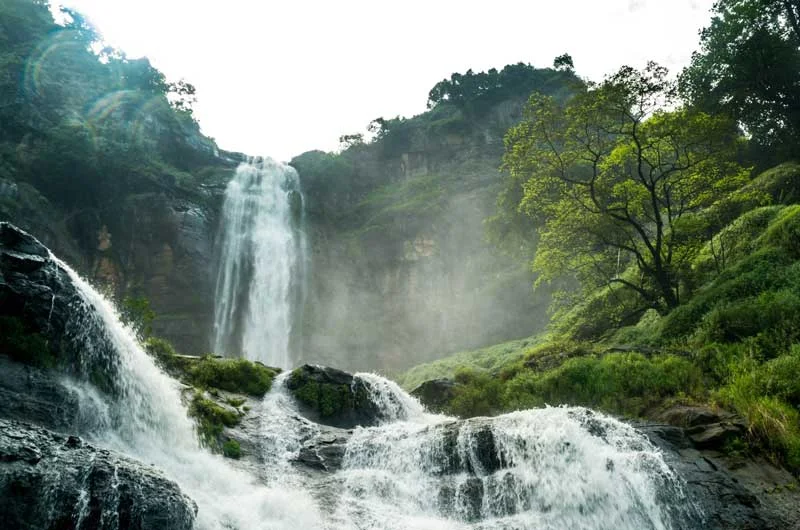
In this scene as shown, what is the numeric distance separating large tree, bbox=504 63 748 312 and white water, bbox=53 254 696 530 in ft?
28.7

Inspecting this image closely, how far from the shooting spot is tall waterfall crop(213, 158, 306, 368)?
34.3m

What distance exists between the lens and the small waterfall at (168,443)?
28.1ft

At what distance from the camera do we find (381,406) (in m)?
16.4

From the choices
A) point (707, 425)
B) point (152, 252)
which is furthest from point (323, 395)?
point (152, 252)

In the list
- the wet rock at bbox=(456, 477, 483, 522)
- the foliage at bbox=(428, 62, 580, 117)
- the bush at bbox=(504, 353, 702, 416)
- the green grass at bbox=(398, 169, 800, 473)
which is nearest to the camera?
the wet rock at bbox=(456, 477, 483, 522)

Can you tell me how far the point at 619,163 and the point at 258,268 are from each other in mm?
26001

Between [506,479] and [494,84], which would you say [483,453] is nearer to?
[506,479]

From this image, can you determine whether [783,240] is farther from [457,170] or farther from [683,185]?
[457,170]

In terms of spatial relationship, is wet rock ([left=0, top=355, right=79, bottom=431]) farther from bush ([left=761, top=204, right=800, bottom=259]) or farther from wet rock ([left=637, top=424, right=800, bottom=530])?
bush ([left=761, top=204, right=800, bottom=259])

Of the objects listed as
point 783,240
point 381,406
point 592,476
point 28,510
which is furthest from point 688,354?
point 28,510

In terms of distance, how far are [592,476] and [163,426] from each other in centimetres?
830

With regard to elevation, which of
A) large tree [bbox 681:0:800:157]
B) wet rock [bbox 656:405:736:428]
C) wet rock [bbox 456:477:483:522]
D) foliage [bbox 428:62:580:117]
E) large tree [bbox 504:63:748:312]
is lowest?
wet rock [bbox 456:477:483:522]

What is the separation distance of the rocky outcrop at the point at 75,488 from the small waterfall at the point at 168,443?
1.01 meters

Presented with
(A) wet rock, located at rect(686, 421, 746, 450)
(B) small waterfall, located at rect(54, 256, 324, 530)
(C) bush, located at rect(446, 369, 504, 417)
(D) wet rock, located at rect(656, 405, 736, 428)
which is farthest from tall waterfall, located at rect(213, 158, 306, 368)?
(A) wet rock, located at rect(686, 421, 746, 450)
